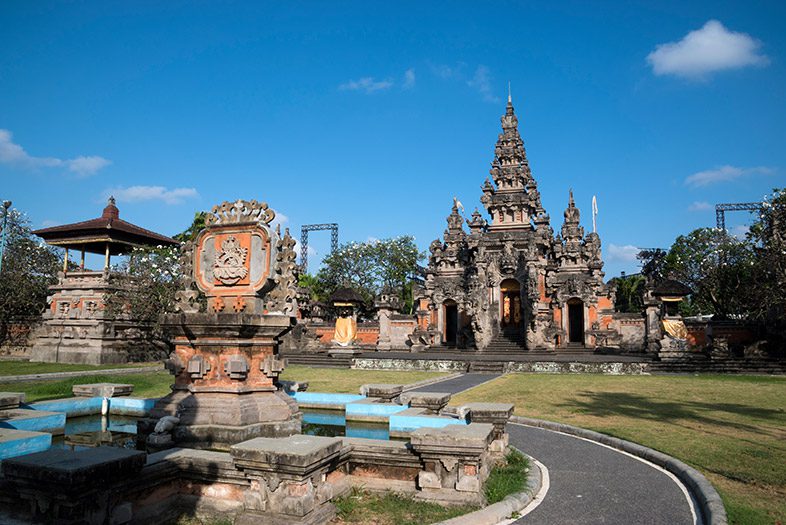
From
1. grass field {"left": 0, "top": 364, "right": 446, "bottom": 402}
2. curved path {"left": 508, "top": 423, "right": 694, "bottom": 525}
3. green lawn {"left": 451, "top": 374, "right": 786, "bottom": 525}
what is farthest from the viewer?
grass field {"left": 0, "top": 364, "right": 446, "bottom": 402}

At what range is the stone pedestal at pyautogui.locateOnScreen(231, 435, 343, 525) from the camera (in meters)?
4.78

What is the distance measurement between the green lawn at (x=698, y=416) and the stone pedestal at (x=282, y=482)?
418 centimetres

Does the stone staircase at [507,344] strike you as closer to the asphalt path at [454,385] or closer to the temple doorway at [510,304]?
the temple doorway at [510,304]

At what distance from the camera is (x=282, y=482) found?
4871 mm

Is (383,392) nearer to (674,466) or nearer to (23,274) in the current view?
(674,466)

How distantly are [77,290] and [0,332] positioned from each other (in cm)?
808

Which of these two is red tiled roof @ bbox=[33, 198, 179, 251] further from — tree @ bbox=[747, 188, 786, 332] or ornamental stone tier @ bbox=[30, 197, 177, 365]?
tree @ bbox=[747, 188, 786, 332]

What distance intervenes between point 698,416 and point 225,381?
392 inches

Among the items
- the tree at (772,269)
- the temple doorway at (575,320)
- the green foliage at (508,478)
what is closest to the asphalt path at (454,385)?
the green foliage at (508,478)

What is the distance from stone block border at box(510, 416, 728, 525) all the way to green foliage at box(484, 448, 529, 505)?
6.27ft

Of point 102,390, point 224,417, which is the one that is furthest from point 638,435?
point 102,390

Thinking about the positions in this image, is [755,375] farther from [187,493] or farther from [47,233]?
[47,233]

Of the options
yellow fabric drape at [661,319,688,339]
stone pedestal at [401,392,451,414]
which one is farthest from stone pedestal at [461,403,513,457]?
yellow fabric drape at [661,319,688,339]

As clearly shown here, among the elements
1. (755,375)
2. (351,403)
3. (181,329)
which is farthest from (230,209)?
(755,375)
